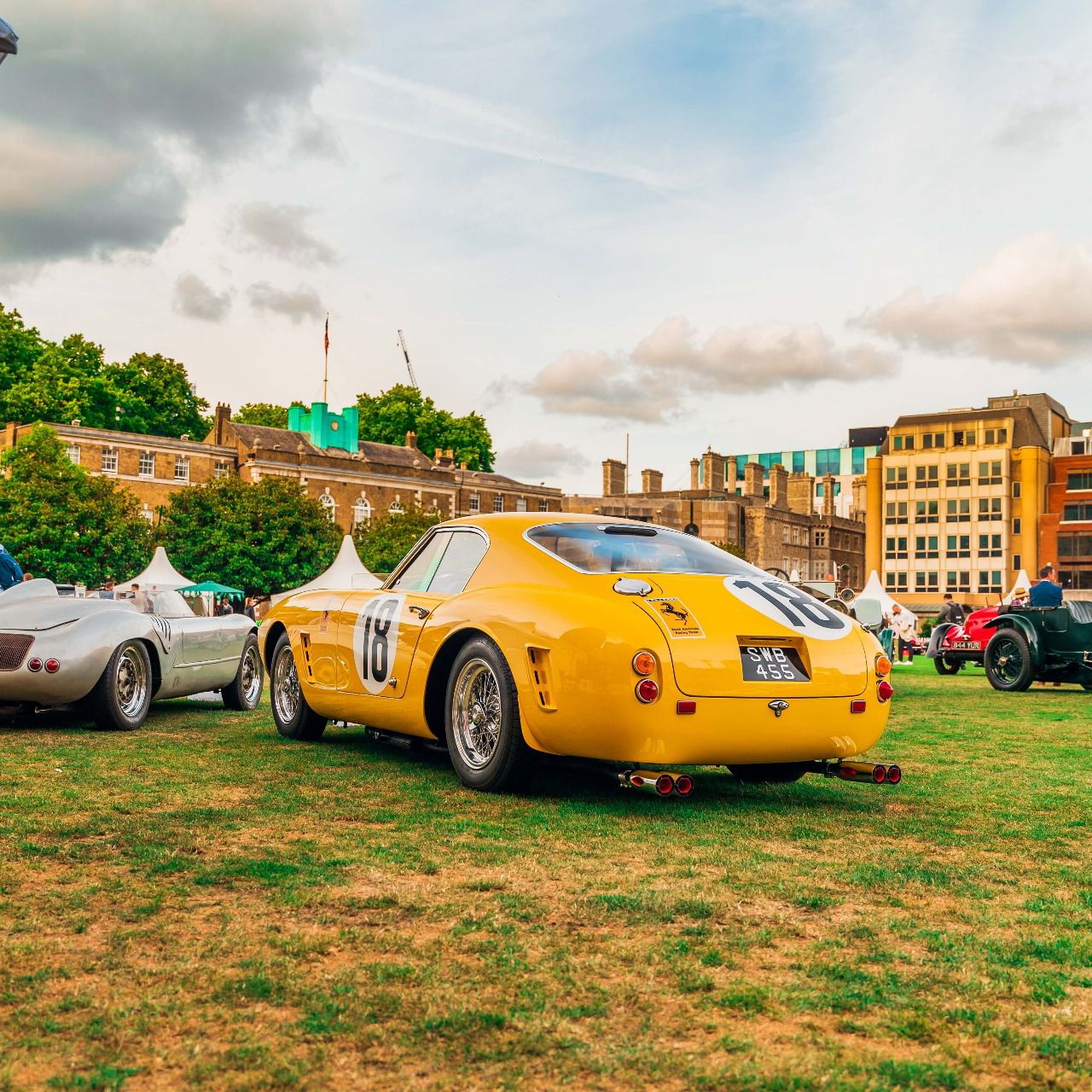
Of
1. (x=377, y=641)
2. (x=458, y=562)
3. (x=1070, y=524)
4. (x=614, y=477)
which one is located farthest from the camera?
(x=614, y=477)

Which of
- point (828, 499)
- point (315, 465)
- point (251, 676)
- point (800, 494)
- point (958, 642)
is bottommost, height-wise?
point (251, 676)

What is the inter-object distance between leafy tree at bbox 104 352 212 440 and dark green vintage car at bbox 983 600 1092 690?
72294 millimetres

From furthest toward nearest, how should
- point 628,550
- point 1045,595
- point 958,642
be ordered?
point 958,642 < point 1045,595 < point 628,550

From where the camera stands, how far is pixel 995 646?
61.8 feet

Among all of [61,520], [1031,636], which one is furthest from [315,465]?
[1031,636]

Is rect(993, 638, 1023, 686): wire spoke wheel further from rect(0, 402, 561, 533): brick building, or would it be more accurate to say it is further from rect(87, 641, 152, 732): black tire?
rect(0, 402, 561, 533): brick building

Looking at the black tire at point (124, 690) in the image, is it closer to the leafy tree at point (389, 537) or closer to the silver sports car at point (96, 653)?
the silver sports car at point (96, 653)

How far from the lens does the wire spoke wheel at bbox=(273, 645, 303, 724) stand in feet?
30.0

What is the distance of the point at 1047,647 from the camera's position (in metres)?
18.1

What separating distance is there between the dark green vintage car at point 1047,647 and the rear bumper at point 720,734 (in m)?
13.2

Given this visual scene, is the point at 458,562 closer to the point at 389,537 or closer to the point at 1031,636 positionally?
the point at 1031,636

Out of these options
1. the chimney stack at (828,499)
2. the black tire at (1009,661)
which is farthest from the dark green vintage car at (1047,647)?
the chimney stack at (828,499)

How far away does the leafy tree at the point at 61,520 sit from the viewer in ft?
175

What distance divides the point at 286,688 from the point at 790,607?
4.48m
